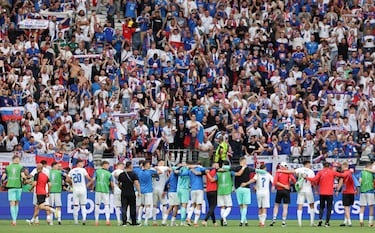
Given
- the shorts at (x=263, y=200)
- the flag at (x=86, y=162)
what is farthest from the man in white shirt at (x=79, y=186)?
the shorts at (x=263, y=200)

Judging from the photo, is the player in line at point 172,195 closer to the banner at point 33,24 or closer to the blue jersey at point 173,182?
the blue jersey at point 173,182

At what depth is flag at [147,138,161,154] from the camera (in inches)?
1843

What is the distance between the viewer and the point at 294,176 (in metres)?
44.8

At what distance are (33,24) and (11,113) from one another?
17.1 feet

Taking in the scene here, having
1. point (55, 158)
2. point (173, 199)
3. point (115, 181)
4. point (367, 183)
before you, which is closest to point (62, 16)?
point (55, 158)

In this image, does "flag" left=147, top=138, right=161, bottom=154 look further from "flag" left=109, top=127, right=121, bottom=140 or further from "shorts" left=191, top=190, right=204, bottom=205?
"shorts" left=191, top=190, right=204, bottom=205

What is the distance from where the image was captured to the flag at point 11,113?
152 feet

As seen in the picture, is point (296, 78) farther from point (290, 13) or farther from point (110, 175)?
point (110, 175)

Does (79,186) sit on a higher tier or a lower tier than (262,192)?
higher

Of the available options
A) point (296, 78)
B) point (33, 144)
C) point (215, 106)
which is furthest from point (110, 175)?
point (296, 78)

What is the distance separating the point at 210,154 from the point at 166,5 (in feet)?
29.4

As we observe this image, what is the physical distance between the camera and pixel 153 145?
154ft

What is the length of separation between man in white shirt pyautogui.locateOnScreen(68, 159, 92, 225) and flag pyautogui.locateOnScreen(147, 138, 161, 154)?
6.03 m

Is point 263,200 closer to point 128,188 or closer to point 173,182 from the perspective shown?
point 173,182
